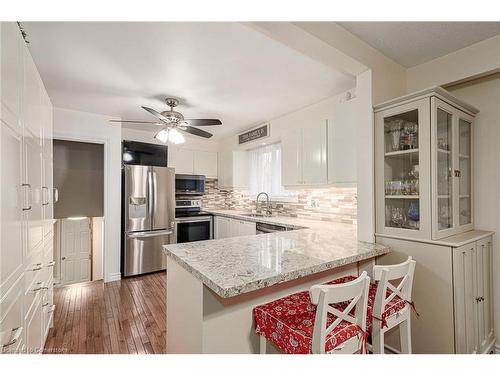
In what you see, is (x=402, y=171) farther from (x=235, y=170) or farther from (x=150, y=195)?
(x=150, y=195)

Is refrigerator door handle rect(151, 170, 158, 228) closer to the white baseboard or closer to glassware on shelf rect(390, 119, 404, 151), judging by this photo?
the white baseboard

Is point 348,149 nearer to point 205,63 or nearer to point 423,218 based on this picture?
point 423,218

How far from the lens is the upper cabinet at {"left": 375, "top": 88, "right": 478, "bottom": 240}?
152 cm

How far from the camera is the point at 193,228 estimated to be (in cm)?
411

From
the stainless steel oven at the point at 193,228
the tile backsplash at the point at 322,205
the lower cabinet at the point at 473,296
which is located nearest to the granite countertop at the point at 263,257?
the lower cabinet at the point at 473,296

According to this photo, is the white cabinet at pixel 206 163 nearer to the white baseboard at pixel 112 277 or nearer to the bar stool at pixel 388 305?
the white baseboard at pixel 112 277

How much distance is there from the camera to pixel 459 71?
5.82ft

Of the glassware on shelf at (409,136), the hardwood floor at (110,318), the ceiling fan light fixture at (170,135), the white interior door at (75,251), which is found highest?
the ceiling fan light fixture at (170,135)

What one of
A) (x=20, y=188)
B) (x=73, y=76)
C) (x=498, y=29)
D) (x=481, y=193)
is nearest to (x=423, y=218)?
(x=481, y=193)

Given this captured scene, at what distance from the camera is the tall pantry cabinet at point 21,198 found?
978mm

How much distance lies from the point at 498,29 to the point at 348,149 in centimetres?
121

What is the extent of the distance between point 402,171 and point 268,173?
8.14 feet

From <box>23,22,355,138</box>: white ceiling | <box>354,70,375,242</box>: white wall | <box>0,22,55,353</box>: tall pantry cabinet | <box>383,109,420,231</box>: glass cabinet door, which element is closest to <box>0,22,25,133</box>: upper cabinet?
<box>0,22,55,353</box>: tall pantry cabinet
